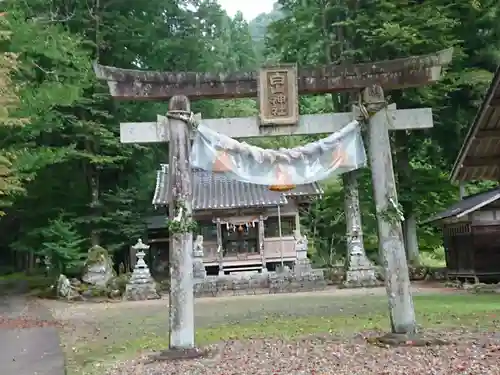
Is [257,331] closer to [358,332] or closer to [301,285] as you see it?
[358,332]

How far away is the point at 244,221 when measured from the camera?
23.9 metres

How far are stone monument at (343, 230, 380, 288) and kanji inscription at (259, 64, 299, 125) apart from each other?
1281 centimetres

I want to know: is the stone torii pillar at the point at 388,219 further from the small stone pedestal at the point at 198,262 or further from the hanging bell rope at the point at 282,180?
the small stone pedestal at the point at 198,262

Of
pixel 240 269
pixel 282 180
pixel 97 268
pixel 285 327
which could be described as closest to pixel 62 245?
pixel 97 268

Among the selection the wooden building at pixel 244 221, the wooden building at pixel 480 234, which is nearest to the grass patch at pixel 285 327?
the wooden building at pixel 480 234

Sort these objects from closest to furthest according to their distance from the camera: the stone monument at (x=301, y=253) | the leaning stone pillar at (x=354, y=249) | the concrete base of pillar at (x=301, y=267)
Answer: the leaning stone pillar at (x=354, y=249)
the concrete base of pillar at (x=301, y=267)
the stone monument at (x=301, y=253)

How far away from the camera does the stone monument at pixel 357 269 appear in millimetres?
19922

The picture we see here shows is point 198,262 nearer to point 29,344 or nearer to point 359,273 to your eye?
point 359,273

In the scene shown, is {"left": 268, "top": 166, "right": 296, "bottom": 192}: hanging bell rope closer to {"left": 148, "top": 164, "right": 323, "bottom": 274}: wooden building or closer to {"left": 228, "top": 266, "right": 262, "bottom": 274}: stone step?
{"left": 148, "top": 164, "right": 323, "bottom": 274}: wooden building

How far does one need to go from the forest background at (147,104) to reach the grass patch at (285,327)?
9.53m

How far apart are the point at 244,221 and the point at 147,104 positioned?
25.1 feet

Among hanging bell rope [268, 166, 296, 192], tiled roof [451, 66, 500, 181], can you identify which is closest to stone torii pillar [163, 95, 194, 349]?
hanging bell rope [268, 166, 296, 192]

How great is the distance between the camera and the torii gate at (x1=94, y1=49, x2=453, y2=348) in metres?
7.83

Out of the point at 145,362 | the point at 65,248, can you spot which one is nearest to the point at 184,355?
the point at 145,362
